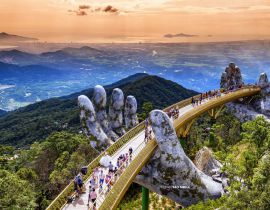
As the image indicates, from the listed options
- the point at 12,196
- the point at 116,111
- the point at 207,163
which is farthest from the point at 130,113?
the point at 12,196

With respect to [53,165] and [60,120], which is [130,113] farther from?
[60,120]

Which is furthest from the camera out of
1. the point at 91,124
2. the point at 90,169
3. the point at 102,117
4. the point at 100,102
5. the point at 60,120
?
the point at 60,120

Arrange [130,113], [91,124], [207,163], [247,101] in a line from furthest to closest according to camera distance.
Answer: [247,101] < [130,113] < [207,163] < [91,124]

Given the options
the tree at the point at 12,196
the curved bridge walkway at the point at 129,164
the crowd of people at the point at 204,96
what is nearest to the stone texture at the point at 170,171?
the curved bridge walkway at the point at 129,164

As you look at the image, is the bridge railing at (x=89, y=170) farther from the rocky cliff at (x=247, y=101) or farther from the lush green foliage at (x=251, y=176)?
the rocky cliff at (x=247, y=101)

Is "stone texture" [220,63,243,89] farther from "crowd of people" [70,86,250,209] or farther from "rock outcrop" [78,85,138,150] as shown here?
"crowd of people" [70,86,250,209]

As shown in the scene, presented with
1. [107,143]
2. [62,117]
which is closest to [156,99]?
[62,117]

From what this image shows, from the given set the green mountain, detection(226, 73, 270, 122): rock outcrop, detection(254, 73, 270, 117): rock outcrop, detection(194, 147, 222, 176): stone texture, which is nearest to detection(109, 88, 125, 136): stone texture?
detection(194, 147, 222, 176): stone texture
